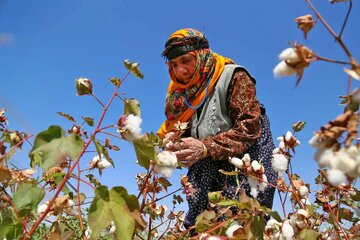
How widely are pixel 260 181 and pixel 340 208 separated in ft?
1.26

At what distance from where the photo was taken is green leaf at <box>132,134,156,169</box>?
4.24 feet

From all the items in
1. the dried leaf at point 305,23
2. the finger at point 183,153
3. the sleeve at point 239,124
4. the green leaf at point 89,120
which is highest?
the sleeve at point 239,124

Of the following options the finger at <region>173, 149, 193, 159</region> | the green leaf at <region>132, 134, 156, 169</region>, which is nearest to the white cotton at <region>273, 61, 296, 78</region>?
the green leaf at <region>132, 134, 156, 169</region>

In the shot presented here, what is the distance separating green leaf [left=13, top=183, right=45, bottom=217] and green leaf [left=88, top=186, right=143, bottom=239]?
1.05ft

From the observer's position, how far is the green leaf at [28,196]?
4.52ft

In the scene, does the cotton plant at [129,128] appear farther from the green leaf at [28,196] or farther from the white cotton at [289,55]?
the white cotton at [289,55]

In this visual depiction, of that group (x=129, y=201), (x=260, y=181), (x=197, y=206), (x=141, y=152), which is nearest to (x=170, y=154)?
(x=141, y=152)

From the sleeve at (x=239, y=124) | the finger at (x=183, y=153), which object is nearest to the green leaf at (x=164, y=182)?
the finger at (x=183, y=153)

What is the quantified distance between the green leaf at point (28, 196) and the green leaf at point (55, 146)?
0.32 metres

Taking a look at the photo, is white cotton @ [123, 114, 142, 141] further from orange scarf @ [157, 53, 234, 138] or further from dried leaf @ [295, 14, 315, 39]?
orange scarf @ [157, 53, 234, 138]

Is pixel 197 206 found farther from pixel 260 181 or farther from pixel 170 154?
pixel 170 154

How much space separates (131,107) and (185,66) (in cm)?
149

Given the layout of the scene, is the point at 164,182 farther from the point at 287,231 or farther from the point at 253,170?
the point at 287,231

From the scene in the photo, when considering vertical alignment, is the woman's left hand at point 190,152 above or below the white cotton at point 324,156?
above
